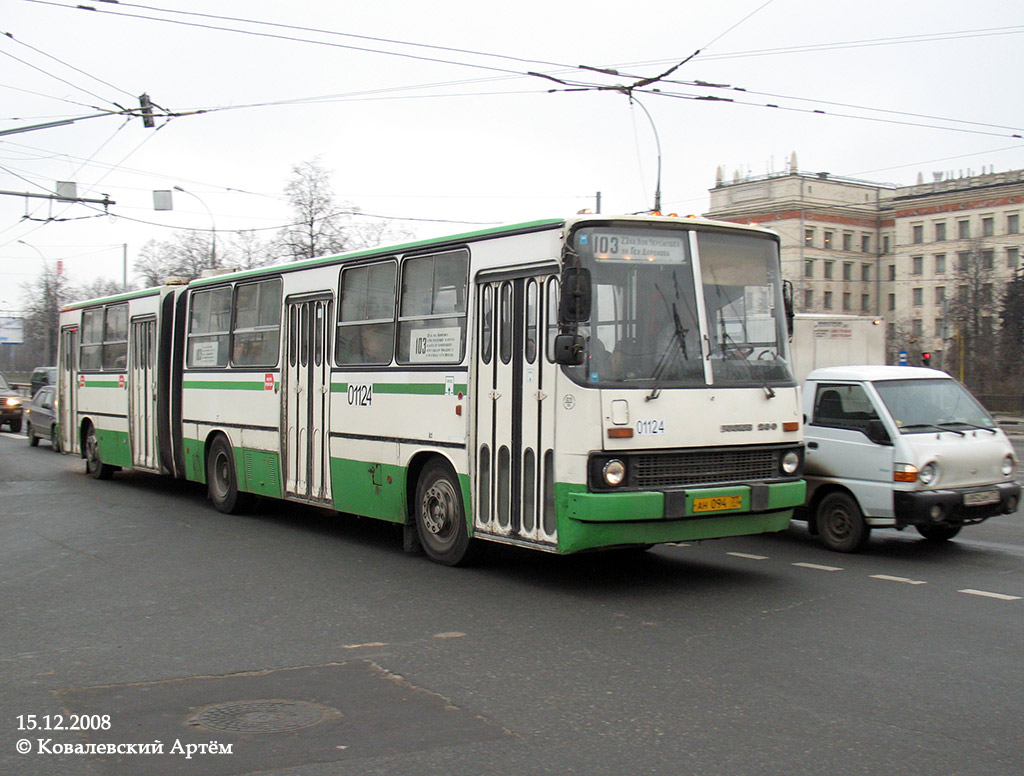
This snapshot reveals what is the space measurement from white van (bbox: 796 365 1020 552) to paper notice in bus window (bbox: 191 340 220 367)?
7.81 meters

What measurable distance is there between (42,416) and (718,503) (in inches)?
905

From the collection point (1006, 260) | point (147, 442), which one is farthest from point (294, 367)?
point (1006, 260)

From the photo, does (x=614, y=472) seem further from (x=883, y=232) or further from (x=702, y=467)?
(x=883, y=232)

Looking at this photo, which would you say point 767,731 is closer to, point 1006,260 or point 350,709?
point 350,709

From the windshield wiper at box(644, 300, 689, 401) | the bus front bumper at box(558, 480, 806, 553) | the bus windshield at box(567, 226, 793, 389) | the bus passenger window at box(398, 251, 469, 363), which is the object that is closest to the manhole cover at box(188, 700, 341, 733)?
the bus front bumper at box(558, 480, 806, 553)

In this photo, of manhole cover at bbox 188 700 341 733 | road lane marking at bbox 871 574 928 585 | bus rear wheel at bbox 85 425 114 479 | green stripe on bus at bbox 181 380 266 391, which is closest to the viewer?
manhole cover at bbox 188 700 341 733

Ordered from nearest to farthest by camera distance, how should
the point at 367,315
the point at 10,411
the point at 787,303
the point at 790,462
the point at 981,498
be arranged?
the point at 790,462 → the point at 787,303 → the point at 981,498 → the point at 367,315 → the point at 10,411

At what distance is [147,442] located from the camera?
55.7ft

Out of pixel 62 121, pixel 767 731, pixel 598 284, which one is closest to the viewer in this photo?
pixel 767 731

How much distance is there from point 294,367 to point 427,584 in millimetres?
4377

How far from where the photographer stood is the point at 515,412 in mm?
9195

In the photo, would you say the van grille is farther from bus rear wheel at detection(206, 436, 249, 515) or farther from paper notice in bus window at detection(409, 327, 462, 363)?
bus rear wheel at detection(206, 436, 249, 515)

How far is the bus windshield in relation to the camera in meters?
8.63

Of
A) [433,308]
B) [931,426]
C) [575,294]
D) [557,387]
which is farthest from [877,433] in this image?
[433,308]
